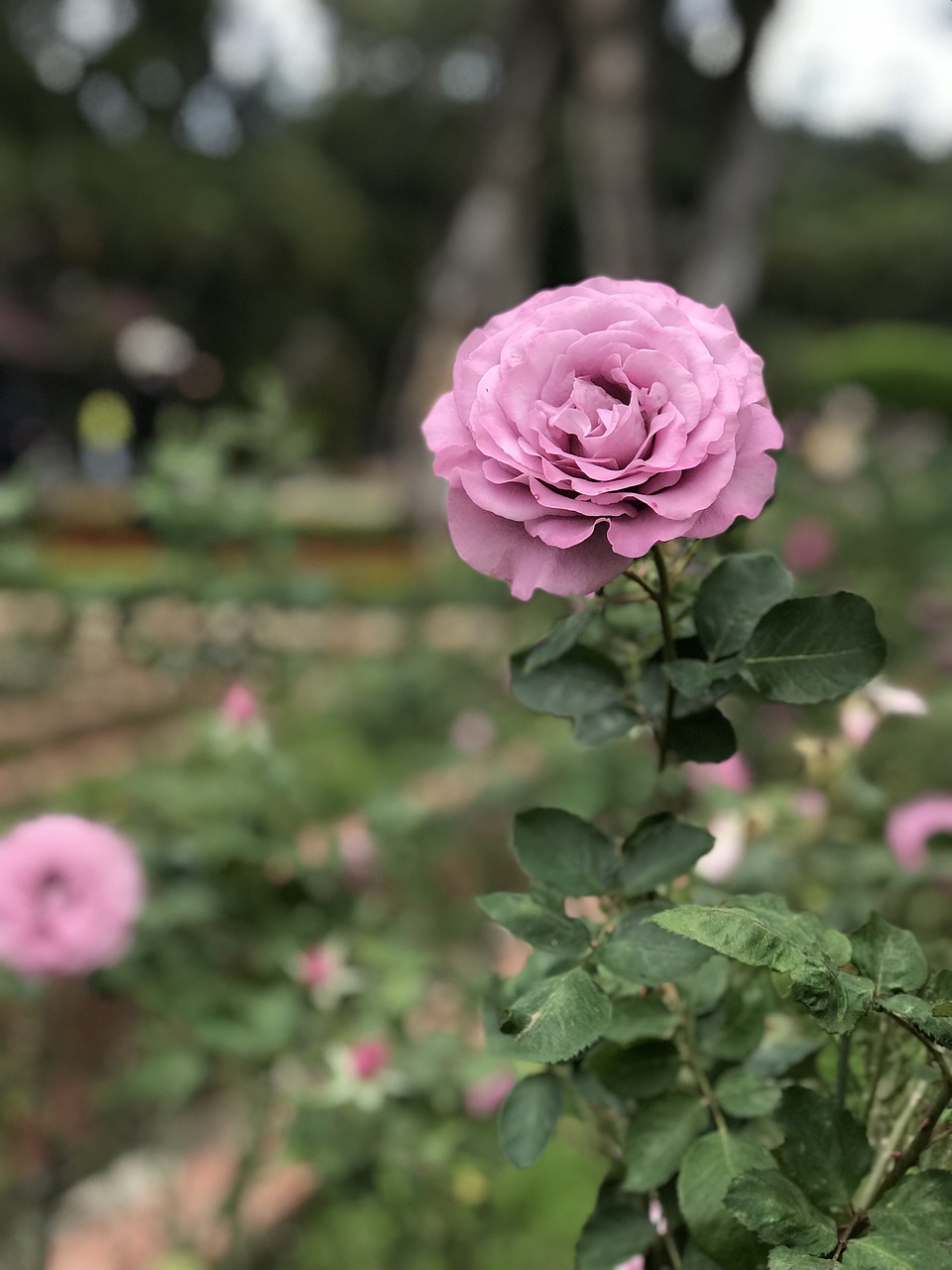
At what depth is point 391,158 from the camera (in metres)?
11.9

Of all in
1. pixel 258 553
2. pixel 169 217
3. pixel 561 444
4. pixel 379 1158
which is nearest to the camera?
pixel 561 444

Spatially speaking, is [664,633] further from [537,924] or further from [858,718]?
[858,718]

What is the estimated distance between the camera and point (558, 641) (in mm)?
426

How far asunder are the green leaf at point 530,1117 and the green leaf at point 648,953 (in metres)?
0.06

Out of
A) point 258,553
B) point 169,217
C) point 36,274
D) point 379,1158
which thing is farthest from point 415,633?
point 36,274

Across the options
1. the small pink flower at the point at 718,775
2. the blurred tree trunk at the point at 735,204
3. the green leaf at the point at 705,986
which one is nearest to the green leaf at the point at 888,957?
the green leaf at the point at 705,986

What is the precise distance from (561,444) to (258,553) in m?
1.14

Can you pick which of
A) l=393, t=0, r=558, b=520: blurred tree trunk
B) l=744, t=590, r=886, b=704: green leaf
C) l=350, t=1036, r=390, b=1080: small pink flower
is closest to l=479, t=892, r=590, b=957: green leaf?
l=744, t=590, r=886, b=704: green leaf

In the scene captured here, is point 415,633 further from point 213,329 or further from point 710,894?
point 213,329

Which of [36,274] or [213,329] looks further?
[213,329]

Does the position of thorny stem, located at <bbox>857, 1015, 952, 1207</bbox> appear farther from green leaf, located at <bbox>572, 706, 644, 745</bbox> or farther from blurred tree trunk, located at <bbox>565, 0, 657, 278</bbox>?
blurred tree trunk, located at <bbox>565, 0, 657, 278</bbox>

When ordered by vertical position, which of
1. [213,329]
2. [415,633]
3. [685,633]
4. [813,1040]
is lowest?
[213,329]

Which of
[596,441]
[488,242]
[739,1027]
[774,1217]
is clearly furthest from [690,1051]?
[488,242]

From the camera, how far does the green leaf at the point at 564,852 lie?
0.41 m
